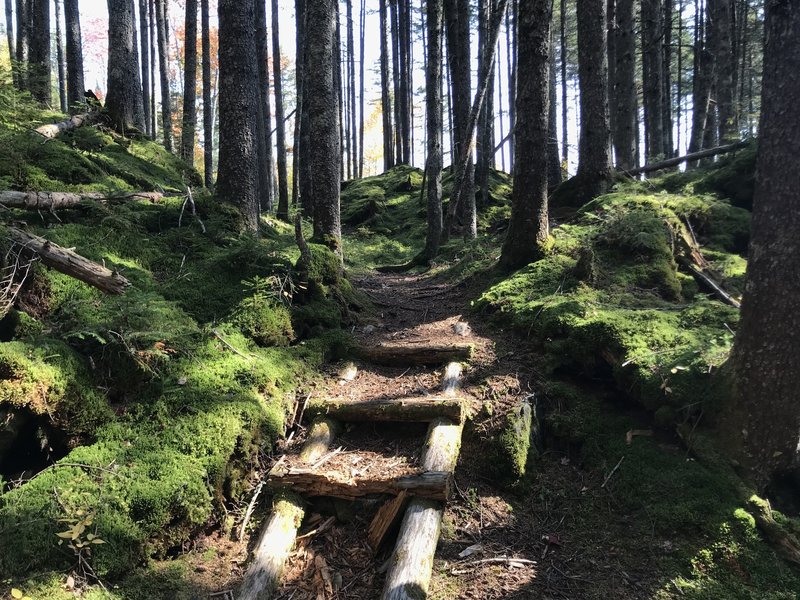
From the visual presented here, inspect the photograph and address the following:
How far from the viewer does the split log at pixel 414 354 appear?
5121mm

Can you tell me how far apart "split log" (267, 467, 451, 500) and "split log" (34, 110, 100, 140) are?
6.16m

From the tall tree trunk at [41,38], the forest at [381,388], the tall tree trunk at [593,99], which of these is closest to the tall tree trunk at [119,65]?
the tall tree trunk at [41,38]

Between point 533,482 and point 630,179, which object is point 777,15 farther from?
point 630,179

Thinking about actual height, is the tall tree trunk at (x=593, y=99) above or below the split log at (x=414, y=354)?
above

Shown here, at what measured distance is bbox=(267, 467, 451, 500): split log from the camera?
11.1 feet

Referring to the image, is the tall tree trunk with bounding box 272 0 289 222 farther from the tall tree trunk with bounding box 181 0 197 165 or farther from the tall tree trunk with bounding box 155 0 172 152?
the tall tree trunk with bounding box 155 0 172 152

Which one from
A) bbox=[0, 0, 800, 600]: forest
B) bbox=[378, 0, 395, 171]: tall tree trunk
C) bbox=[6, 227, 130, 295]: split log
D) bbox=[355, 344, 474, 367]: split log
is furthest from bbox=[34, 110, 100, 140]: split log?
bbox=[378, 0, 395, 171]: tall tree trunk

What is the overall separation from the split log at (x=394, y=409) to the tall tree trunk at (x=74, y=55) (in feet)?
33.7

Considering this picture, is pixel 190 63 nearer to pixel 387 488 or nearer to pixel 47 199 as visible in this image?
pixel 47 199

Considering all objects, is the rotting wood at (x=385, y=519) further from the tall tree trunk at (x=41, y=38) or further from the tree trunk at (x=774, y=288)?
the tall tree trunk at (x=41, y=38)

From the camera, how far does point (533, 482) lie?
12.6 feet

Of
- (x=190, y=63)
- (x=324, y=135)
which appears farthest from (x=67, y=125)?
(x=190, y=63)

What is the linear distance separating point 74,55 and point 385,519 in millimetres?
12865

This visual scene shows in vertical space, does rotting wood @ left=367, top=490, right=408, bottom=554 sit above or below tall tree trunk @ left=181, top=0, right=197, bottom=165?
below
